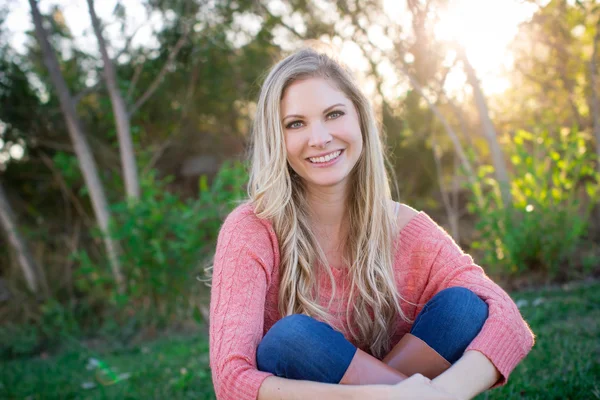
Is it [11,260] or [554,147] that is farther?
[11,260]

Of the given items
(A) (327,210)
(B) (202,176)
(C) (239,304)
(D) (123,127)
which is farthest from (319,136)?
(D) (123,127)

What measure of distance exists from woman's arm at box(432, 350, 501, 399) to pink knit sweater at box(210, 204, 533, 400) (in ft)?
0.08

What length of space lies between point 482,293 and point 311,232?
607 mm

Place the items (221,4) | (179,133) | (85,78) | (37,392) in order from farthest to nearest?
(179,133) < (85,78) < (221,4) < (37,392)

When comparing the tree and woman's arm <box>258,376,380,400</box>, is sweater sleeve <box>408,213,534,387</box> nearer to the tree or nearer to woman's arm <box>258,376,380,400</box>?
woman's arm <box>258,376,380,400</box>

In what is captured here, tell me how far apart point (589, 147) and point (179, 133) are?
440 cm

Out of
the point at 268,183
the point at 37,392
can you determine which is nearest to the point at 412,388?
the point at 268,183

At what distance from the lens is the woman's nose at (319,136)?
1.90m

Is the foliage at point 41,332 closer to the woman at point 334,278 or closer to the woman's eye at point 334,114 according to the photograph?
the woman at point 334,278

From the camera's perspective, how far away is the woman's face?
192cm

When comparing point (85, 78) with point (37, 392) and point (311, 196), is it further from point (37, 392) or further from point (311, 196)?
point (311, 196)

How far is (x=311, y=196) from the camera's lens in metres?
2.07

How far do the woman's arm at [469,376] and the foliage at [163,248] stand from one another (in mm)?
3012

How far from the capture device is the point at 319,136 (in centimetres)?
Answer: 190
